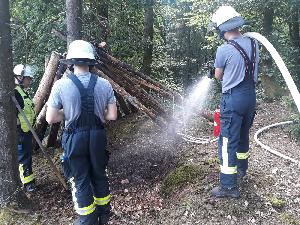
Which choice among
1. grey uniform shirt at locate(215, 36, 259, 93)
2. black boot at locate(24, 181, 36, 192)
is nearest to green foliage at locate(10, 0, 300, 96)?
black boot at locate(24, 181, 36, 192)

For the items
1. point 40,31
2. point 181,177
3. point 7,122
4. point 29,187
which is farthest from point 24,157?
point 40,31

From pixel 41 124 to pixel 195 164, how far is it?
3.65 m

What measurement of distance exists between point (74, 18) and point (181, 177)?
3.91m

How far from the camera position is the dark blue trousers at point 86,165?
4.21 m

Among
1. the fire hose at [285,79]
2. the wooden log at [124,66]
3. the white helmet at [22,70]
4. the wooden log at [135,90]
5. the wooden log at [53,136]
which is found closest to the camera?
the fire hose at [285,79]

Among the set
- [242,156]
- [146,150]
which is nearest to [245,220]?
[242,156]

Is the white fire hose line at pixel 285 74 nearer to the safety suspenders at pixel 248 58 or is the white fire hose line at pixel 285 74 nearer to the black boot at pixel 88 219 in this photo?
the safety suspenders at pixel 248 58

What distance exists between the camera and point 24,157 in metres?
6.31

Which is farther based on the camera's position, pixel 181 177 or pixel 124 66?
pixel 124 66

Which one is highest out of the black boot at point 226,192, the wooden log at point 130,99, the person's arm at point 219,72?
the person's arm at point 219,72

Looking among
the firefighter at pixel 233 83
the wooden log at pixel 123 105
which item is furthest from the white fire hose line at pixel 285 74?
the wooden log at pixel 123 105

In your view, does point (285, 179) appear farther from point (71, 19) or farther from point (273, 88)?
point (273, 88)

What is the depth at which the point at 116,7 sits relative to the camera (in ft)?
35.5

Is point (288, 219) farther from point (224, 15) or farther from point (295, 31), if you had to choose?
point (295, 31)
